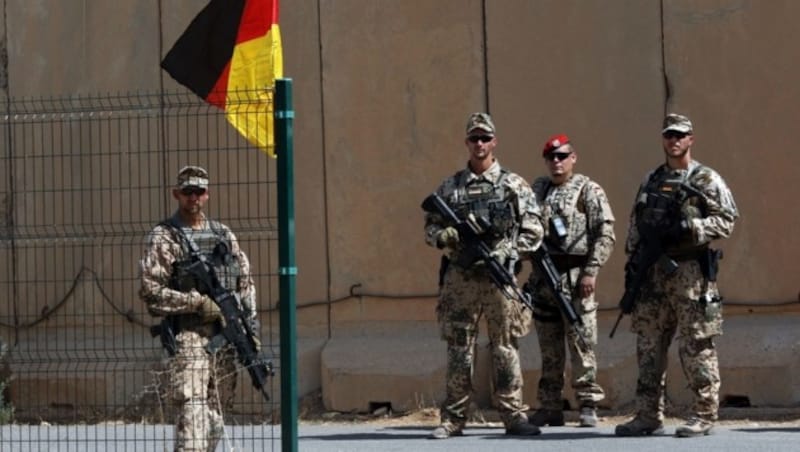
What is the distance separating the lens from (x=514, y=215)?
35.1ft

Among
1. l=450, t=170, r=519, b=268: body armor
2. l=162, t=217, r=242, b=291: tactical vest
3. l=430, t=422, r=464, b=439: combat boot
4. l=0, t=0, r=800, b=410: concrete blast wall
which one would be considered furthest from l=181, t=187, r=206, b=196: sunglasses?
l=0, t=0, r=800, b=410: concrete blast wall

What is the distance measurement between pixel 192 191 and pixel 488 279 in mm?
2023

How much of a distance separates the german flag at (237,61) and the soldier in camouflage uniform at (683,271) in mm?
2512

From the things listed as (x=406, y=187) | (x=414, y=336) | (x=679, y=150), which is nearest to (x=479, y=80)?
(x=406, y=187)

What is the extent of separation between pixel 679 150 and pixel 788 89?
2.18 metres

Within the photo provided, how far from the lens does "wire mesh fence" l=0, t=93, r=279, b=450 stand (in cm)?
1172

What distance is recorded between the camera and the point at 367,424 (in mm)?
12414

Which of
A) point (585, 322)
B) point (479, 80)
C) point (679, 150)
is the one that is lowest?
point (585, 322)

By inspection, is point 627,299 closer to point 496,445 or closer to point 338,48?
point 496,445

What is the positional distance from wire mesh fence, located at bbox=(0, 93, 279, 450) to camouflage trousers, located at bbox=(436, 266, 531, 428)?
115cm

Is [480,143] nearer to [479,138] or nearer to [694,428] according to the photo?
[479,138]

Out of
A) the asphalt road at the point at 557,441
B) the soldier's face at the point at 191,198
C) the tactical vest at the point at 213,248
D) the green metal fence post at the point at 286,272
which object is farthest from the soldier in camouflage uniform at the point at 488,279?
the green metal fence post at the point at 286,272

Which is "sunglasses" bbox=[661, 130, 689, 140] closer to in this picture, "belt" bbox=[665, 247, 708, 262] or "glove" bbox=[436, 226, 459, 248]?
"belt" bbox=[665, 247, 708, 262]

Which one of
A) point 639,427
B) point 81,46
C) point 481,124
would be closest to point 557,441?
point 639,427
